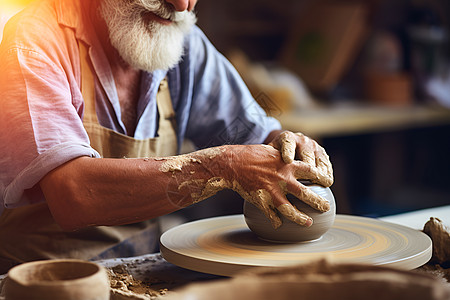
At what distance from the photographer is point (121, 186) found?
1.39 metres

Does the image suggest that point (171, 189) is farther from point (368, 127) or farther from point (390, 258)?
point (368, 127)

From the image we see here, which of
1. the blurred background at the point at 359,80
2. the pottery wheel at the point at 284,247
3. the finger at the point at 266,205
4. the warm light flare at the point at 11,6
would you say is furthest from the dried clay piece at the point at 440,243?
the blurred background at the point at 359,80

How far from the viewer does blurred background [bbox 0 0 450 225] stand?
14.1 ft

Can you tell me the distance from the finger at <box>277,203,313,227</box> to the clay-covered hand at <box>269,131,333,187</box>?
99 millimetres

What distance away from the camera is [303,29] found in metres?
4.96

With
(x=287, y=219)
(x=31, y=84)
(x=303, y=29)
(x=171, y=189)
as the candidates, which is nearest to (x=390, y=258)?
(x=287, y=219)

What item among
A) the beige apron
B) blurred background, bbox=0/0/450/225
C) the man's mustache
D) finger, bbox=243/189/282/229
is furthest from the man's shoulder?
blurred background, bbox=0/0/450/225

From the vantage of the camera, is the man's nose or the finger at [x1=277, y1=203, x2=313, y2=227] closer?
the finger at [x1=277, y1=203, x2=313, y2=227]

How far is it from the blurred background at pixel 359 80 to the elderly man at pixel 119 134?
1875mm

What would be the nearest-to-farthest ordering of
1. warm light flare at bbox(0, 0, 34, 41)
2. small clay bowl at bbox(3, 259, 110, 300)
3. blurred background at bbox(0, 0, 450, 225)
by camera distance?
small clay bowl at bbox(3, 259, 110, 300) < warm light flare at bbox(0, 0, 34, 41) < blurred background at bbox(0, 0, 450, 225)

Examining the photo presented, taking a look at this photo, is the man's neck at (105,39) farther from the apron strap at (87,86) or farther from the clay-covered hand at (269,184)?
the clay-covered hand at (269,184)

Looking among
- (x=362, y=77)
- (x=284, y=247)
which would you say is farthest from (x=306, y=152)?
(x=362, y=77)

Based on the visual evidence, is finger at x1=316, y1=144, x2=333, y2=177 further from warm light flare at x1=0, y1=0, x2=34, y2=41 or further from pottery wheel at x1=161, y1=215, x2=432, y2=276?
warm light flare at x1=0, y1=0, x2=34, y2=41

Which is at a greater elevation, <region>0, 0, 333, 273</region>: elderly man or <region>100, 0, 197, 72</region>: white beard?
<region>100, 0, 197, 72</region>: white beard
